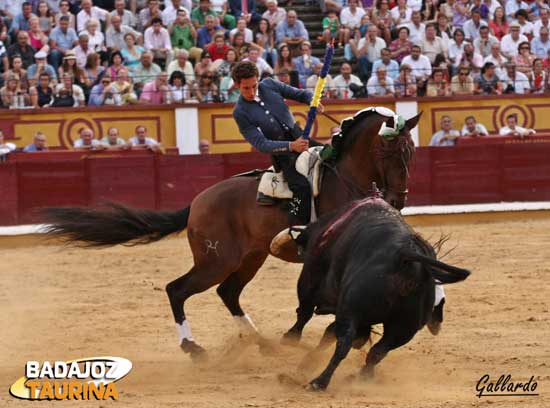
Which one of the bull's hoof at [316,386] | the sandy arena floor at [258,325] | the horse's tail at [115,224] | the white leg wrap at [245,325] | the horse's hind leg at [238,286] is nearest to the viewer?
the bull's hoof at [316,386]

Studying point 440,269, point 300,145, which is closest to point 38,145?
point 300,145

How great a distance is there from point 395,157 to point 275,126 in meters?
0.92

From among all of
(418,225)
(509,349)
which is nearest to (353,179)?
(509,349)

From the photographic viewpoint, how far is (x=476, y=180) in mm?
14672

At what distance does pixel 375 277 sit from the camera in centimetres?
545

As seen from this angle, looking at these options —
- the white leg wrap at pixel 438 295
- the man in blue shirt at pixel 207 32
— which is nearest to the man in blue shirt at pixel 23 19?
the man in blue shirt at pixel 207 32

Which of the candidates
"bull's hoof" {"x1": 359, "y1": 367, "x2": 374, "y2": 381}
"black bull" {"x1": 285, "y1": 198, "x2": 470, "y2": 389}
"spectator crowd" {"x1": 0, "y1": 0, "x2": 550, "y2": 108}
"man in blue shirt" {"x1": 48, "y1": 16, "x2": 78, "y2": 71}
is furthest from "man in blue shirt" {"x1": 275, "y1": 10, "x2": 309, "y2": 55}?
"bull's hoof" {"x1": 359, "y1": 367, "x2": 374, "y2": 381}

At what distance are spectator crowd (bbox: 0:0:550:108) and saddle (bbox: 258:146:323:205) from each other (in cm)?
724

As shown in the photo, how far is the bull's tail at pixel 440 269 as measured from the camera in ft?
17.6

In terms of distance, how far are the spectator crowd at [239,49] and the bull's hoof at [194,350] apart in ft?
24.7

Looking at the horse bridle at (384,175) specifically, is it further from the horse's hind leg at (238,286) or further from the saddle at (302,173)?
the horse's hind leg at (238,286)

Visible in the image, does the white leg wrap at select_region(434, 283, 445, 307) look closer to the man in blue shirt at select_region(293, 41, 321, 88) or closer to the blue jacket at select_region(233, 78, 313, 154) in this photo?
the blue jacket at select_region(233, 78, 313, 154)

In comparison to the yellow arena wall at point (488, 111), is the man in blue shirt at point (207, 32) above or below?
above

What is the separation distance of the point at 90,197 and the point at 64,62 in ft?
5.53
